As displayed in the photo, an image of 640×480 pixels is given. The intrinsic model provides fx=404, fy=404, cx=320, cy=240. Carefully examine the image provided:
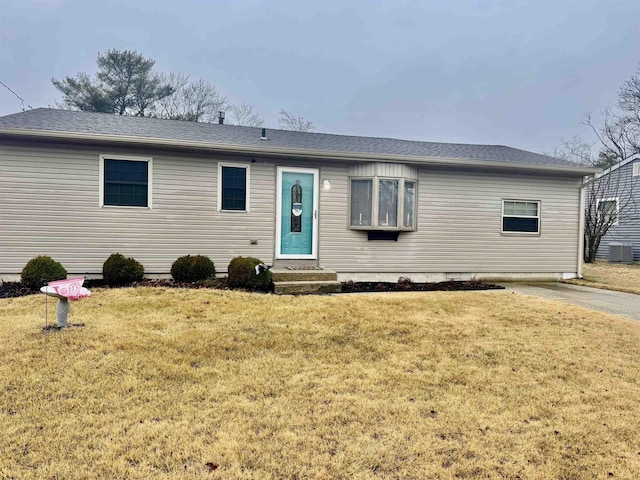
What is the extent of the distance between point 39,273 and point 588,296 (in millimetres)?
9815

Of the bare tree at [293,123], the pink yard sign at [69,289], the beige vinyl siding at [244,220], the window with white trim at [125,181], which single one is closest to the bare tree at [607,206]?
the beige vinyl siding at [244,220]

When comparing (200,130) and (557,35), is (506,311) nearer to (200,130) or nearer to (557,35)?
(200,130)

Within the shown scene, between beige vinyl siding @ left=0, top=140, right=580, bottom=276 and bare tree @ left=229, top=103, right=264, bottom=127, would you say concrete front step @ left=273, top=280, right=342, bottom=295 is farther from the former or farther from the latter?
bare tree @ left=229, top=103, right=264, bottom=127

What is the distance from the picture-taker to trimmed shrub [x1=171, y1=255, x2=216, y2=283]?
7469 millimetres

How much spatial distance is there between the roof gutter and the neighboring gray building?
9.35 m

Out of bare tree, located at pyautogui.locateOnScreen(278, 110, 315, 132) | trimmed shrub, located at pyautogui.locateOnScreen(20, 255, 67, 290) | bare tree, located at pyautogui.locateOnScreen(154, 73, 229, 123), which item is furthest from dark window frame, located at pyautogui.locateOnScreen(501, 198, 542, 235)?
bare tree, located at pyautogui.locateOnScreen(278, 110, 315, 132)

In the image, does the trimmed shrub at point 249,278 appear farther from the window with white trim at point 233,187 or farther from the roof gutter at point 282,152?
the roof gutter at point 282,152

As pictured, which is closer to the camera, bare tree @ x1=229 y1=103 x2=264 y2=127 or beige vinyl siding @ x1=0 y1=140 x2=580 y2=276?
beige vinyl siding @ x1=0 y1=140 x2=580 y2=276

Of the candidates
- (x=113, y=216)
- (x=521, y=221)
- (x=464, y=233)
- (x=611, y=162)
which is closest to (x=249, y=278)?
(x=113, y=216)

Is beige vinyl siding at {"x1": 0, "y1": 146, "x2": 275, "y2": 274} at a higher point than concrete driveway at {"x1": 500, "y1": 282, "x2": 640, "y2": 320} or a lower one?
higher

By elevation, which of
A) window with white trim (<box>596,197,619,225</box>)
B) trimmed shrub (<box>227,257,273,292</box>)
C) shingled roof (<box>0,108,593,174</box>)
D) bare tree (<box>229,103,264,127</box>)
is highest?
bare tree (<box>229,103,264,127</box>)

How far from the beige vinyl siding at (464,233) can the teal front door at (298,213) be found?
0.77ft

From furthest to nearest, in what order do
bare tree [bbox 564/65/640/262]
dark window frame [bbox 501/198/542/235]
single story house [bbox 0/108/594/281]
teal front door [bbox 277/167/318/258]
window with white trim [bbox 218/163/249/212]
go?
bare tree [bbox 564/65/640/262], dark window frame [bbox 501/198/542/235], teal front door [bbox 277/167/318/258], window with white trim [bbox 218/163/249/212], single story house [bbox 0/108/594/281]

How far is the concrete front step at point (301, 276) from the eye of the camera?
728 centimetres
